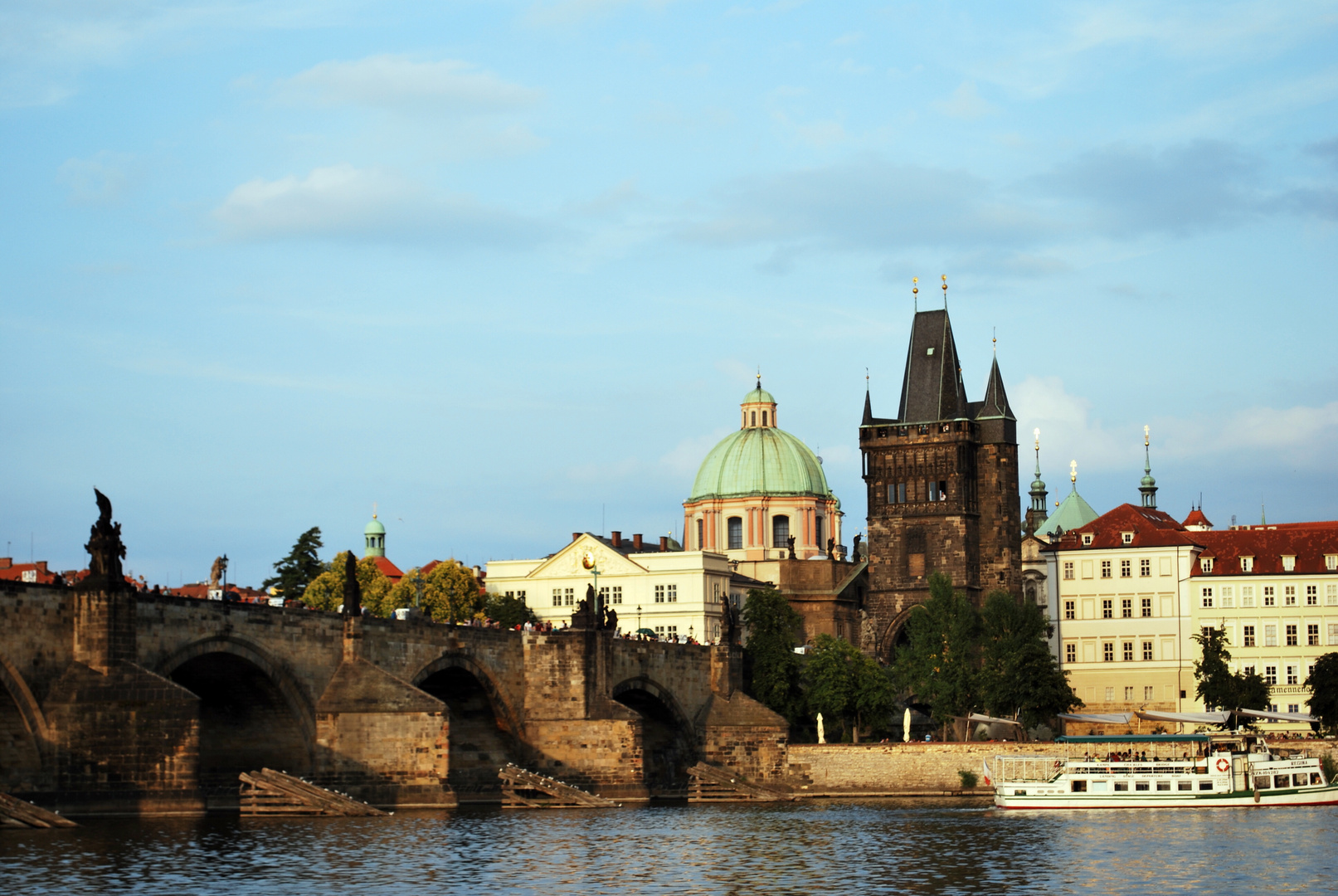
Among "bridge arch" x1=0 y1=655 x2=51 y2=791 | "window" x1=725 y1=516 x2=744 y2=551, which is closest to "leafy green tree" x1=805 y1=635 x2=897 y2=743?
"window" x1=725 y1=516 x2=744 y2=551

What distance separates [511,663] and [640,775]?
23.5 feet

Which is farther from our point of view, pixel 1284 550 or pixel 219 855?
pixel 1284 550

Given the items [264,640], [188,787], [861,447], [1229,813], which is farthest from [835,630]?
[188,787]

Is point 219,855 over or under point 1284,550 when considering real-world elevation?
under

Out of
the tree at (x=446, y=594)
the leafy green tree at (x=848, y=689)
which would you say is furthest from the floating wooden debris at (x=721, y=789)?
the tree at (x=446, y=594)

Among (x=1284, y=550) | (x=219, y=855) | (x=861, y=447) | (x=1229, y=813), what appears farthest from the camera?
(x=861, y=447)

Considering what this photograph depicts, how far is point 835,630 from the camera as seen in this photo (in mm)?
135500

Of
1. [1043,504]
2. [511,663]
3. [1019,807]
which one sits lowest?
[1019,807]

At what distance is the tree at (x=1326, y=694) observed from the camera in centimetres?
9738

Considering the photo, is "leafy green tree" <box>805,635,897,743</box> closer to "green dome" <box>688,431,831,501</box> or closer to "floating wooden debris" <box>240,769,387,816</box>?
"floating wooden debris" <box>240,769,387,816</box>

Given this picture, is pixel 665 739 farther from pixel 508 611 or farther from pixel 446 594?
pixel 446 594

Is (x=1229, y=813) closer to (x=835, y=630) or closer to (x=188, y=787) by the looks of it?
(x=188, y=787)

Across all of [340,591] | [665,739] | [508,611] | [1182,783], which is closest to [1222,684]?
[665,739]

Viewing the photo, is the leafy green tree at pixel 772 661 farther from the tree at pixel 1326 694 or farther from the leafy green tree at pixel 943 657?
the tree at pixel 1326 694
